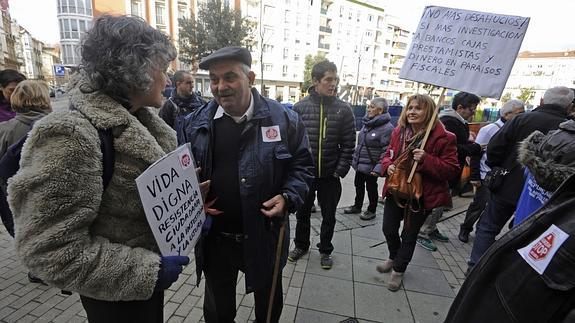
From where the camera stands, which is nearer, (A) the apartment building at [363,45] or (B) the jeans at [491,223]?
(B) the jeans at [491,223]

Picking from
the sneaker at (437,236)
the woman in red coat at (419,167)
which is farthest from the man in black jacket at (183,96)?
the sneaker at (437,236)

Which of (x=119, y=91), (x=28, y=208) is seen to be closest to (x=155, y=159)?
(x=119, y=91)

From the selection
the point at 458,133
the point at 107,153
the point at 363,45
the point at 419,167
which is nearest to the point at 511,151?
the point at 458,133

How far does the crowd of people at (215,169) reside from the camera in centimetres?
103

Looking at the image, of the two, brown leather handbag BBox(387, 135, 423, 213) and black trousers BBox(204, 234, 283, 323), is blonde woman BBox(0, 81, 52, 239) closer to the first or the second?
black trousers BBox(204, 234, 283, 323)

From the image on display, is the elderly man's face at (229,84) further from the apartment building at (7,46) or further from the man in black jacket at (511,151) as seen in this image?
the apartment building at (7,46)

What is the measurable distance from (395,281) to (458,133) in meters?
2.15

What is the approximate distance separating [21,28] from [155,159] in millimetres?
104007

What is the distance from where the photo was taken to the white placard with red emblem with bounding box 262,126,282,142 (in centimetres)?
191

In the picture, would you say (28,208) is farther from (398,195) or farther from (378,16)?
(378,16)

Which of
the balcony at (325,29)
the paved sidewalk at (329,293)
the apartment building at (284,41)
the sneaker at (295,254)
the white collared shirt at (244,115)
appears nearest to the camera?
the white collared shirt at (244,115)

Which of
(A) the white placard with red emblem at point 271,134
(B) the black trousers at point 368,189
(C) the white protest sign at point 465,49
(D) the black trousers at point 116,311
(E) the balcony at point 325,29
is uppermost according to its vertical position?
(E) the balcony at point 325,29

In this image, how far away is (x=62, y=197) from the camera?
Result: 1.01 metres

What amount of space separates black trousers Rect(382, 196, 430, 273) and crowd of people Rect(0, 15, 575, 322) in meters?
0.01
